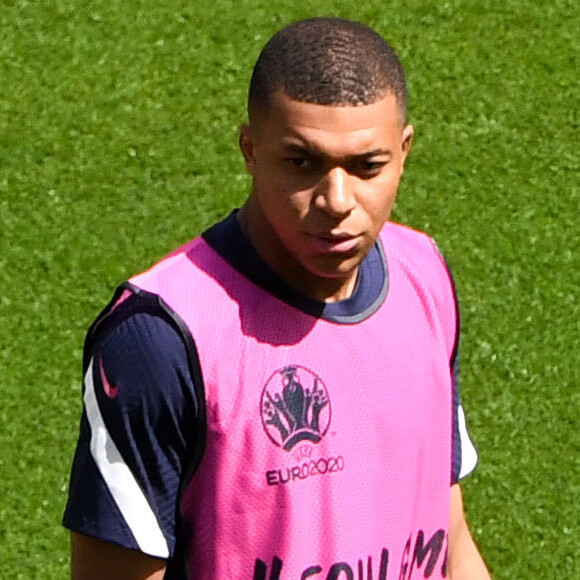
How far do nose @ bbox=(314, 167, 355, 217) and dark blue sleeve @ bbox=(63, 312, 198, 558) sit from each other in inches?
11.4

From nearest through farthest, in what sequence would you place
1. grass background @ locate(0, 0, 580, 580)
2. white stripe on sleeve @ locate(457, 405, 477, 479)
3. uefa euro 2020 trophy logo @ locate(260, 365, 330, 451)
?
uefa euro 2020 trophy logo @ locate(260, 365, 330, 451) → white stripe on sleeve @ locate(457, 405, 477, 479) → grass background @ locate(0, 0, 580, 580)

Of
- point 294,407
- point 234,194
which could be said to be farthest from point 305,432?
point 234,194

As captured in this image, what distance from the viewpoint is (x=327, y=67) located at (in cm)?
224

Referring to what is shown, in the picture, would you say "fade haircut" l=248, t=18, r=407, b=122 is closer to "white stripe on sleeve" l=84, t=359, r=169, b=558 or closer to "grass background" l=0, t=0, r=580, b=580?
"white stripe on sleeve" l=84, t=359, r=169, b=558

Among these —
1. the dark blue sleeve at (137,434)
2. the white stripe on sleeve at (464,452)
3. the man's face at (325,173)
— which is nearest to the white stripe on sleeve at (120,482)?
the dark blue sleeve at (137,434)

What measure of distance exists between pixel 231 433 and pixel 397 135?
0.51m

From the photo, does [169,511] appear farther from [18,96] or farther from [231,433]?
[18,96]

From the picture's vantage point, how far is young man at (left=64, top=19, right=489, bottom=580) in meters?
2.24

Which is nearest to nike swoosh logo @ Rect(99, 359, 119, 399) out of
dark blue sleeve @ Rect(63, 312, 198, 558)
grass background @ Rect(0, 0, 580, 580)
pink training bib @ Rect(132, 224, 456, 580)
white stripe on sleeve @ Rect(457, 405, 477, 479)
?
dark blue sleeve @ Rect(63, 312, 198, 558)

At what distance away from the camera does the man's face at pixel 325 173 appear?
2223 millimetres

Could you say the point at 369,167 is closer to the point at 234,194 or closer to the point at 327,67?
the point at 327,67

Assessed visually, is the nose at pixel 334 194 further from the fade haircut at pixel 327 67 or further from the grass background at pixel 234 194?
the grass background at pixel 234 194

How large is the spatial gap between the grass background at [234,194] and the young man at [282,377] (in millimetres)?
2666

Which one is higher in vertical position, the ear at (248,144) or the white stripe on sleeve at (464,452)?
the ear at (248,144)
